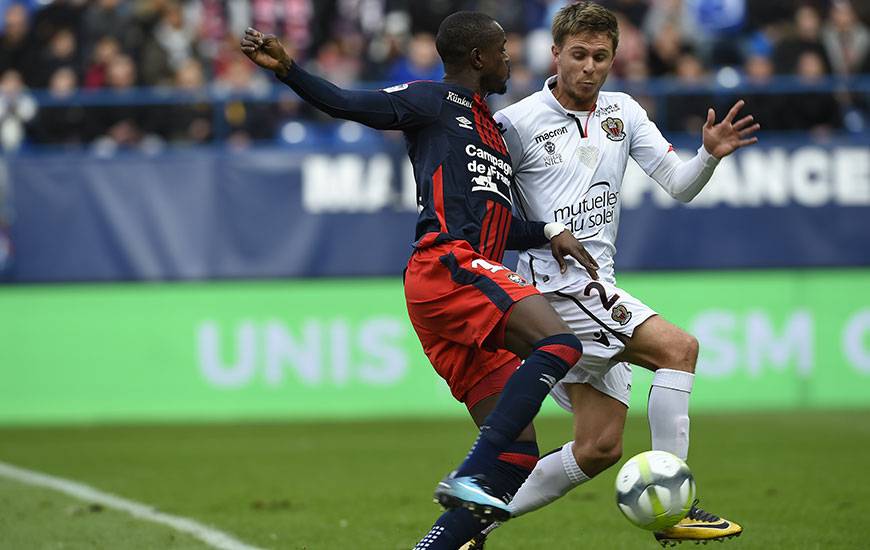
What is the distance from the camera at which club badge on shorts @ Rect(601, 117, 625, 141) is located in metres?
6.57

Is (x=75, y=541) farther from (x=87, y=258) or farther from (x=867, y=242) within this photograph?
(x=867, y=242)

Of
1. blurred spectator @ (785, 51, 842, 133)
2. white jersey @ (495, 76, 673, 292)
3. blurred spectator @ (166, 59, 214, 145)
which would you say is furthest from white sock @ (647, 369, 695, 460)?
blurred spectator @ (166, 59, 214, 145)

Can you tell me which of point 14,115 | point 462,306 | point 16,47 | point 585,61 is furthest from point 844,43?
point 462,306

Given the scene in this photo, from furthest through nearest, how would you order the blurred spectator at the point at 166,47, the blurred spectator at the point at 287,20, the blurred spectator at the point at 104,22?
the blurred spectator at the point at 287,20 < the blurred spectator at the point at 104,22 < the blurred spectator at the point at 166,47

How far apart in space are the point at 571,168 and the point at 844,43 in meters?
9.65

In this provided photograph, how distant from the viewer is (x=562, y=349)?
5371 mm

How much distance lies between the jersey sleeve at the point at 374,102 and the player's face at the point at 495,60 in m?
0.31

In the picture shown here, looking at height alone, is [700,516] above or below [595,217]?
below

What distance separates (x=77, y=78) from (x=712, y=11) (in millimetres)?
7135

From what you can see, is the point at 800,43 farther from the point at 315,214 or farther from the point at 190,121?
the point at 190,121

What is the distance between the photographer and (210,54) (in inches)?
619

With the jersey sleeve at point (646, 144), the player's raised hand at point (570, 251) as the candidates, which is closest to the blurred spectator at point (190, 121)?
the jersey sleeve at point (646, 144)

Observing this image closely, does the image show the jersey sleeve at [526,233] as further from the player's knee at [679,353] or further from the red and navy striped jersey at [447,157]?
the player's knee at [679,353]

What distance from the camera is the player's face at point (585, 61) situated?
6.31m
